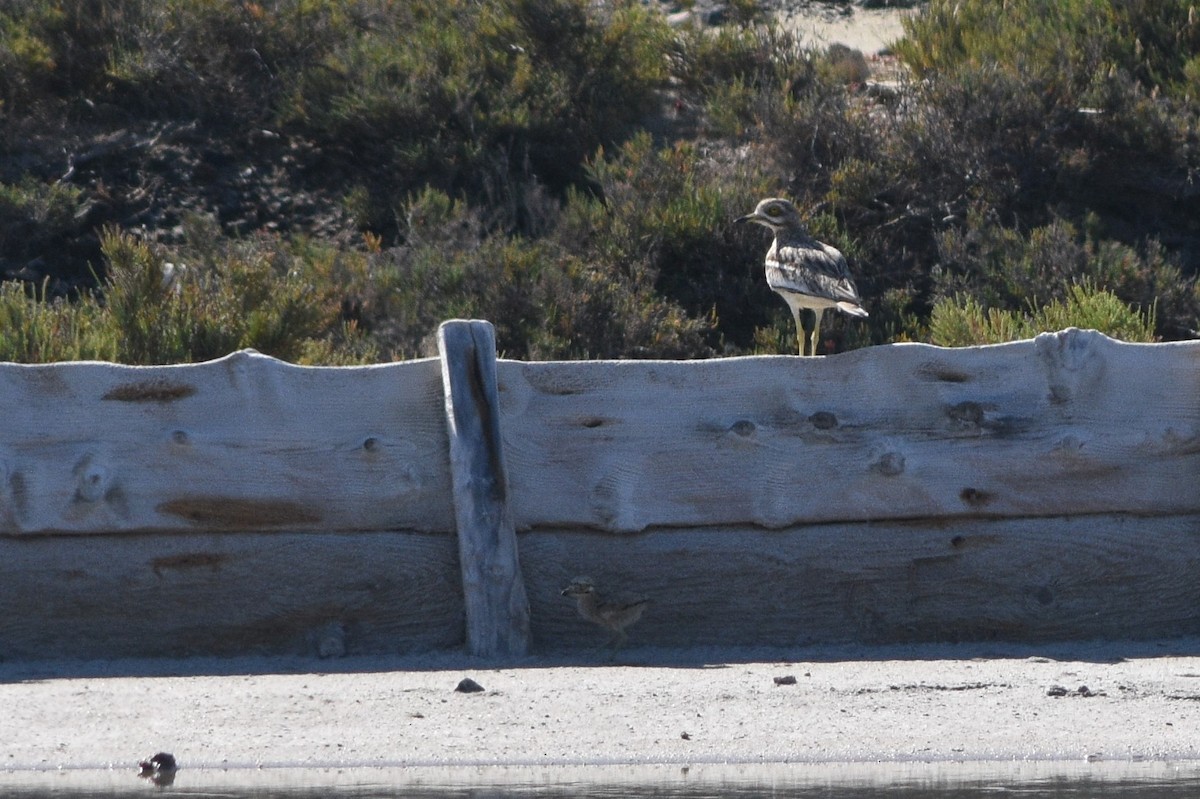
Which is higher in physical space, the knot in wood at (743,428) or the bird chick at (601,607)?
the knot in wood at (743,428)

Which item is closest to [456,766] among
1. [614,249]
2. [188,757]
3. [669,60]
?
[188,757]

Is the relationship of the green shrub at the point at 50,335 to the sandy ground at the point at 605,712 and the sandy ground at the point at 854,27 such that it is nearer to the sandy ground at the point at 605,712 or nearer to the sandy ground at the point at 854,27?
the sandy ground at the point at 605,712

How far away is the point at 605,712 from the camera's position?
5117 millimetres

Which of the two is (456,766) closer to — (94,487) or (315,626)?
(315,626)

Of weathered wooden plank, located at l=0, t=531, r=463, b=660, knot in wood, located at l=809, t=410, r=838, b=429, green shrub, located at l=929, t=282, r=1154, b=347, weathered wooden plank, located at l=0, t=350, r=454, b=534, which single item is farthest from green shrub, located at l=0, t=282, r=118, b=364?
green shrub, located at l=929, t=282, r=1154, b=347

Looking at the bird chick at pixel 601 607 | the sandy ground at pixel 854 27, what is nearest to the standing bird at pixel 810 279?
the bird chick at pixel 601 607

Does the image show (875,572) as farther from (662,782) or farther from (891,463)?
(662,782)

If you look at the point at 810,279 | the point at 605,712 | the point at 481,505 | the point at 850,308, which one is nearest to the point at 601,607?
the point at 481,505

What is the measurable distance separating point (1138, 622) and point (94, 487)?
370 cm

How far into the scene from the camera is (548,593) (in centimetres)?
588

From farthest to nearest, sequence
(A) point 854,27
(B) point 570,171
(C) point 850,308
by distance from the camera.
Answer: (A) point 854,27 → (B) point 570,171 → (C) point 850,308

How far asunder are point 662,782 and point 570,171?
8.53 metres

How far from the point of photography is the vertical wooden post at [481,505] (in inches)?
222

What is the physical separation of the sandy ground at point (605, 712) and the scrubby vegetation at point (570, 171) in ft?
10.2
